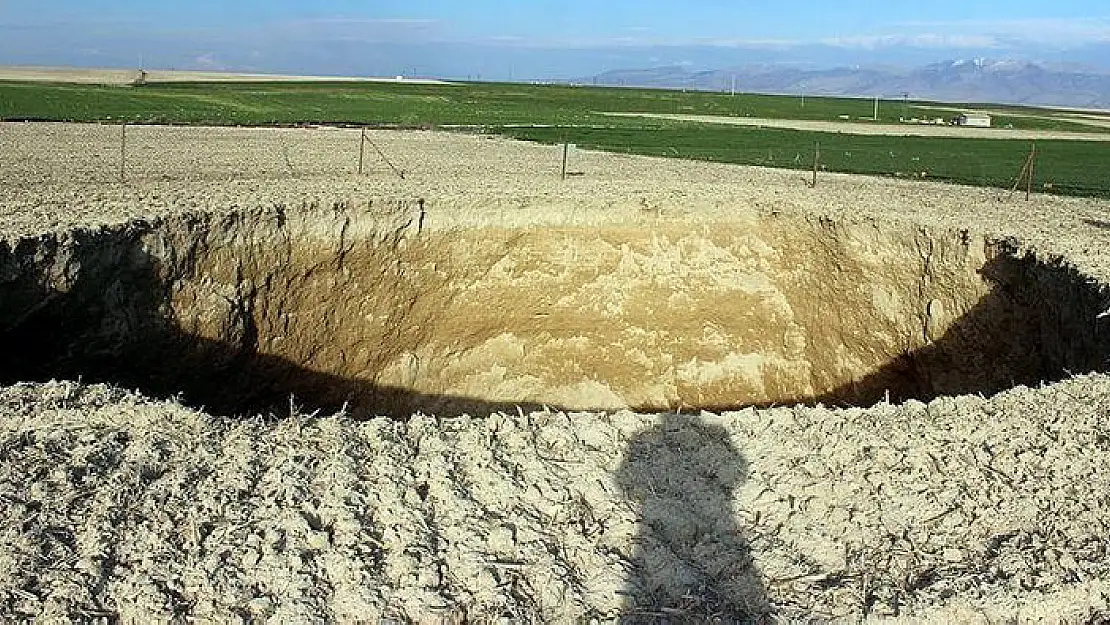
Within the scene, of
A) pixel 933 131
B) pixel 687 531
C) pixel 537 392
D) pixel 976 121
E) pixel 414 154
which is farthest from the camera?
pixel 976 121

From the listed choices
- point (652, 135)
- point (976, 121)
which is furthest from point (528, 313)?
point (976, 121)

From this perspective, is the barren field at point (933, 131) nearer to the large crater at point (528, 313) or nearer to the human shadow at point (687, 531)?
the large crater at point (528, 313)

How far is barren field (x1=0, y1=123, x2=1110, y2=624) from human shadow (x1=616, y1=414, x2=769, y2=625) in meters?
0.02

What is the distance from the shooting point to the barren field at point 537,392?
4.46 metres

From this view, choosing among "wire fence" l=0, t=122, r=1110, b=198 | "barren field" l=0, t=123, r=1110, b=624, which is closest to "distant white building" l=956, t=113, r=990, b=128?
"wire fence" l=0, t=122, r=1110, b=198

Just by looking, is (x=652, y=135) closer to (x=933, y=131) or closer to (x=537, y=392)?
(x=933, y=131)

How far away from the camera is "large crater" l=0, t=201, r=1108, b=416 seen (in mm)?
9695

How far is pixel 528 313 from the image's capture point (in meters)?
14.1

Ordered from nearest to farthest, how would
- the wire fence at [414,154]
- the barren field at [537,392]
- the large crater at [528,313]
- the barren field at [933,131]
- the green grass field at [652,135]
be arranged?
the barren field at [537,392]
the large crater at [528,313]
the wire fence at [414,154]
the green grass field at [652,135]
the barren field at [933,131]

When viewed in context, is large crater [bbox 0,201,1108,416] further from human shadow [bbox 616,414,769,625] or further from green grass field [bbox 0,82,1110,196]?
green grass field [bbox 0,82,1110,196]

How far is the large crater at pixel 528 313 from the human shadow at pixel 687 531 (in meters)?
5.57

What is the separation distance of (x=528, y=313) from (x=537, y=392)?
4.02ft

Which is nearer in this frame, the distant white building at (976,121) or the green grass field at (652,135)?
the green grass field at (652,135)

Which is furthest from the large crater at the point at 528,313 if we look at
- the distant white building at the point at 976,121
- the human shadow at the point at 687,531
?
the distant white building at the point at 976,121
